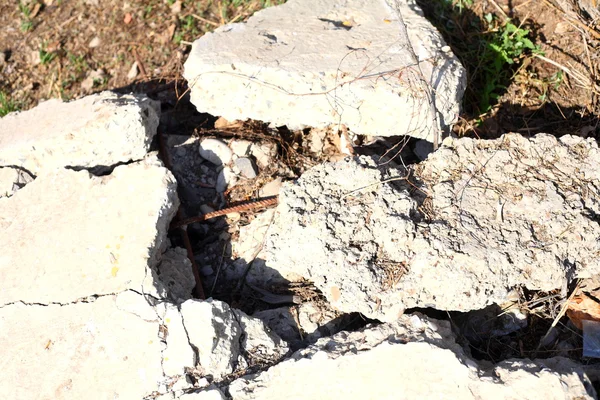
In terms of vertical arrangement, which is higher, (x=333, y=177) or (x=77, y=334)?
(x=333, y=177)

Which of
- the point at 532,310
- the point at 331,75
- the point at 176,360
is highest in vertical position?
the point at 331,75

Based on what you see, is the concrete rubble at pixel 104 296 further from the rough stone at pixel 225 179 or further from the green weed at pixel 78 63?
the green weed at pixel 78 63

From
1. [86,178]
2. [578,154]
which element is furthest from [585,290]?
[86,178]

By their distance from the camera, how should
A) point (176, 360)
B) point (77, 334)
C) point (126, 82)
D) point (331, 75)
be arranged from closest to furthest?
point (176, 360)
point (77, 334)
point (331, 75)
point (126, 82)

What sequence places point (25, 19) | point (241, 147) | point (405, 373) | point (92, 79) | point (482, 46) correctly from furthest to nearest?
point (25, 19) < point (92, 79) < point (482, 46) < point (241, 147) < point (405, 373)

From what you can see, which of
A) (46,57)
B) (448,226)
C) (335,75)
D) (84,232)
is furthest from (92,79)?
(448,226)

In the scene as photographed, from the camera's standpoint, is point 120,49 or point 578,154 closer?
point 578,154

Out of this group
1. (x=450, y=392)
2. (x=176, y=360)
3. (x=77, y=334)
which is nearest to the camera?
(x=450, y=392)

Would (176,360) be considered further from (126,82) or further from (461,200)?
(126,82)

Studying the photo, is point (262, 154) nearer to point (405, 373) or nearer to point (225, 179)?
point (225, 179)
